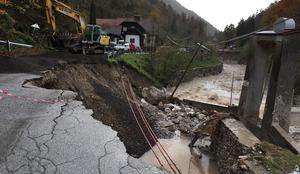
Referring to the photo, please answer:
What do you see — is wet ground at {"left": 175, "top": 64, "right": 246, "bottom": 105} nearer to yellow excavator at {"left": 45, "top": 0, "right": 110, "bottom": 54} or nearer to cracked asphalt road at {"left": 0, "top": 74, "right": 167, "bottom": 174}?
yellow excavator at {"left": 45, "top": 0, "right": 110, "bottom": 54}

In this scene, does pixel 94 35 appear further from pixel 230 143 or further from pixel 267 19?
pixel 267 19

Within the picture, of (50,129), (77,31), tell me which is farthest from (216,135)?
(77,31)

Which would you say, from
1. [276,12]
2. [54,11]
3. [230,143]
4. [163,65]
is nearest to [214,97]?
[163,65]

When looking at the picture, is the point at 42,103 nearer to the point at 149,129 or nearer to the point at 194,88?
the point at 149,129

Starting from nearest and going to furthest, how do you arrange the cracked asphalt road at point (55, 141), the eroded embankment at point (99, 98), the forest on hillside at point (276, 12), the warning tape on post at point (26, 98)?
the cracked asphalt road at point (55, 141), the warning tape on post at point (26, 98), the eroded embankment at point (99, 98), the forest on hillside at point (276, 12)

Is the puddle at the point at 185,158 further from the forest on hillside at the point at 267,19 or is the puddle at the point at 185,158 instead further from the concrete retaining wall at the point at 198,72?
the concrete retaining wall at the point at 198,72

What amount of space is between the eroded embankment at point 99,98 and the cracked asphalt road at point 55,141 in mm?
850

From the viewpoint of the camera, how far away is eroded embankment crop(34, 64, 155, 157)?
33.1ft

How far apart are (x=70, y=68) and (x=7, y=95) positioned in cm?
761

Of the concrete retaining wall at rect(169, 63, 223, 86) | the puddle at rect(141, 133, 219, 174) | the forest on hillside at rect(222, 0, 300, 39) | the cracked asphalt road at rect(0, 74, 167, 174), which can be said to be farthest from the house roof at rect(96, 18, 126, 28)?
the cracked asphalt road at rect(0, 74, 167, 174)

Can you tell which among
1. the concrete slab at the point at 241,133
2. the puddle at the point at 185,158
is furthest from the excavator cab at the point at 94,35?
the concrete slab at the point at 241,133

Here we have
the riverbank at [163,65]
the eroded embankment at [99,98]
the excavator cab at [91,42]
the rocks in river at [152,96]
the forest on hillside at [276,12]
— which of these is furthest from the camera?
the forest on hillside at [276,12]

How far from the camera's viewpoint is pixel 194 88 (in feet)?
116

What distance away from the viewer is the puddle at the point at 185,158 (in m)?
11.4
